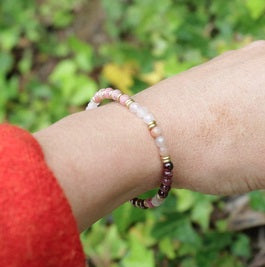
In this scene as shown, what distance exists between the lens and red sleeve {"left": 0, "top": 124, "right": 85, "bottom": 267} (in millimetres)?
738

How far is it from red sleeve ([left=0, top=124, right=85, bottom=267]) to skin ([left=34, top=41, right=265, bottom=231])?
92mm

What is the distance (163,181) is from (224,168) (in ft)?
0.38

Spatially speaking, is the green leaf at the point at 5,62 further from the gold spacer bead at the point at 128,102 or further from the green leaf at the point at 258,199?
the gold spacer bead at the point at 128,102

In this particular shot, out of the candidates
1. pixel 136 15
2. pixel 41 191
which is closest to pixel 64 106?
pixel 136 15

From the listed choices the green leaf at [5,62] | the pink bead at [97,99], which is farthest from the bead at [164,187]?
the green leaf at [5,62]

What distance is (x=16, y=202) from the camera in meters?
0.75

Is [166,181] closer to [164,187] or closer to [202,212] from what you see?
[164,187]

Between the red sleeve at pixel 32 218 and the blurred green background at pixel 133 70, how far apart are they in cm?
73

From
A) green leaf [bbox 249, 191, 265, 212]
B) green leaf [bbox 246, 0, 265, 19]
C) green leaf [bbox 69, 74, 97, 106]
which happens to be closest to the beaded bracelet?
green leaf [bbox 249, 191, 265, 212]

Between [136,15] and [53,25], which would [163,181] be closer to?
[136,15]

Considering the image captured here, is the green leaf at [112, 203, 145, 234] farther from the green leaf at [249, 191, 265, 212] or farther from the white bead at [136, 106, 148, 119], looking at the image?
the white bead at [136, 106, 148, 119]

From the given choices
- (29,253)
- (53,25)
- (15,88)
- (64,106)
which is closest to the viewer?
(29,253)

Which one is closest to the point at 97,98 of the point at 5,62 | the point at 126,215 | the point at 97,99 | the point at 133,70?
the point at 97,99

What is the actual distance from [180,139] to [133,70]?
1.16m
